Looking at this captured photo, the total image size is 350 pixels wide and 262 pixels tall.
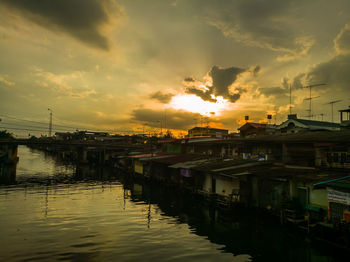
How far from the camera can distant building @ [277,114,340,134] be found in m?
38.2

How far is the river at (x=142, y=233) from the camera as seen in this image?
55.5 feet

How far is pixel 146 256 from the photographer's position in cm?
1675

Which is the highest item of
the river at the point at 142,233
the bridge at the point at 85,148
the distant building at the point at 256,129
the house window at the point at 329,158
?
the distant building at the point at 256,129

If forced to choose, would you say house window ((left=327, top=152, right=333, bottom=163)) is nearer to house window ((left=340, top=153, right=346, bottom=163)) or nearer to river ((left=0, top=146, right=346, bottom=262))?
house window ((left=340, top=153, right=346, bottom=163))

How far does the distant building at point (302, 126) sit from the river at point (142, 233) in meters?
19.9

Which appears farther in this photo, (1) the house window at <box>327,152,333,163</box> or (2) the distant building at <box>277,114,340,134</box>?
(2) the distant building at <box>277,114,340,134</box>

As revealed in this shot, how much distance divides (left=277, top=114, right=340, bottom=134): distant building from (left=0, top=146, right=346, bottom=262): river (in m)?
19.9

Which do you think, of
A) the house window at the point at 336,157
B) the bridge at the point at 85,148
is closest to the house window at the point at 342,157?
the house window at the point at 336,157

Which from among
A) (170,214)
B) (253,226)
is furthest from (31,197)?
(253,226)

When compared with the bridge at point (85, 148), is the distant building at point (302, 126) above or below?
above

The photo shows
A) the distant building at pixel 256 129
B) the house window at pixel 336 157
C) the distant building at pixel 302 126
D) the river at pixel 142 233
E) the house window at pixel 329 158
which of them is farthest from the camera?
the distant building at pixel 256 129

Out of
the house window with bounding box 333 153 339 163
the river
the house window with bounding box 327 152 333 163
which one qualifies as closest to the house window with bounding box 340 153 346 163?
the house window with bounding box 333 153 339 163

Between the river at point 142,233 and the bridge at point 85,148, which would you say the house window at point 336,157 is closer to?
the river at point 142,233

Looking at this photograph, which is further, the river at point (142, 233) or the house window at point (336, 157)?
the house window at point (336, 157)
